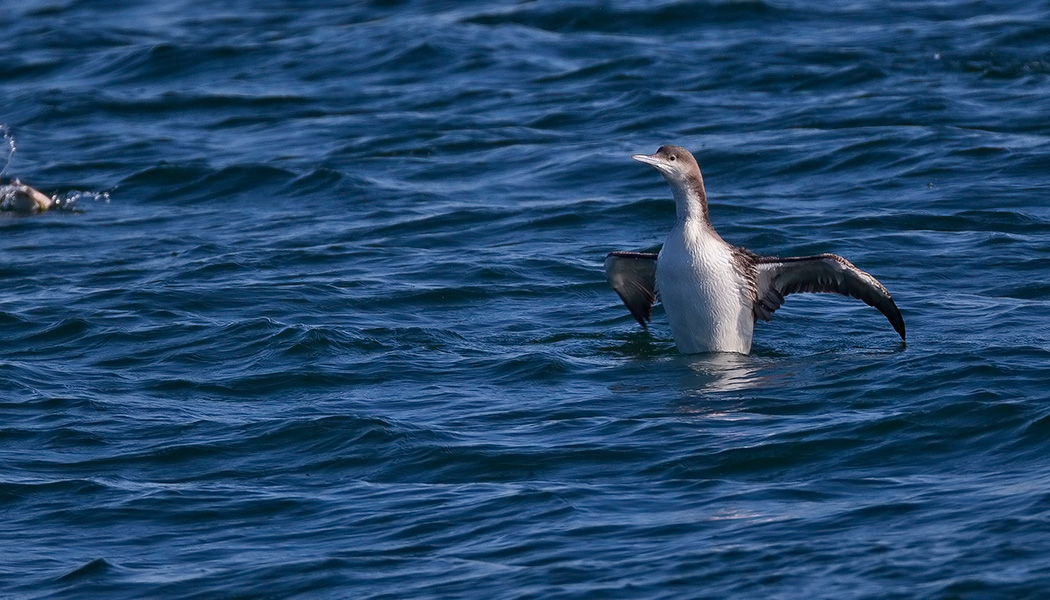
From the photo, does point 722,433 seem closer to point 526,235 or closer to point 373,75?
point 526,235

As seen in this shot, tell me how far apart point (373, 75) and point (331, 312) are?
10.1 meters

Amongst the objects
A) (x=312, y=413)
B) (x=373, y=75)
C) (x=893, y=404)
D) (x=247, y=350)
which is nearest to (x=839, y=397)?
(x=893, y=404)

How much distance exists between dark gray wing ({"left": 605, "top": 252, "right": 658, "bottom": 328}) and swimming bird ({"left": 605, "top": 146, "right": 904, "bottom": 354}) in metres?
0.32

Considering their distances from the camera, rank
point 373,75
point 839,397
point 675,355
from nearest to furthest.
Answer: point 839,397 → point 675,355 → point 373,75

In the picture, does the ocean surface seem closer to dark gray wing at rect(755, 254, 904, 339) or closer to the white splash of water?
the white splash of water

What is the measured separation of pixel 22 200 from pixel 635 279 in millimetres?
8420

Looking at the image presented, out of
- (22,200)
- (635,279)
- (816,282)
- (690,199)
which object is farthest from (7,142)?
(816,282)

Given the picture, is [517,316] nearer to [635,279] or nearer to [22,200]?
[635,279]

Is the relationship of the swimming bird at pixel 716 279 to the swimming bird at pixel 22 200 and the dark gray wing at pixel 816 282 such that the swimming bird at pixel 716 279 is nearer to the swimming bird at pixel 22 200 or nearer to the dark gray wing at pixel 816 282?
the dark gray wing at pixel 816 282

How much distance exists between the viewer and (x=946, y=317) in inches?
456

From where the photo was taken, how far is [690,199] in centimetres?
1077

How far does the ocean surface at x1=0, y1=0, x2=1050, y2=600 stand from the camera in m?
7.68

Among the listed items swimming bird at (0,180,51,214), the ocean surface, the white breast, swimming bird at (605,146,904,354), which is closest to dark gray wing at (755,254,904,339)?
swimming bird at (605,146,904,354)

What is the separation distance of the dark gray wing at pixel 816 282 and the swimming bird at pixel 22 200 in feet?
30.7
